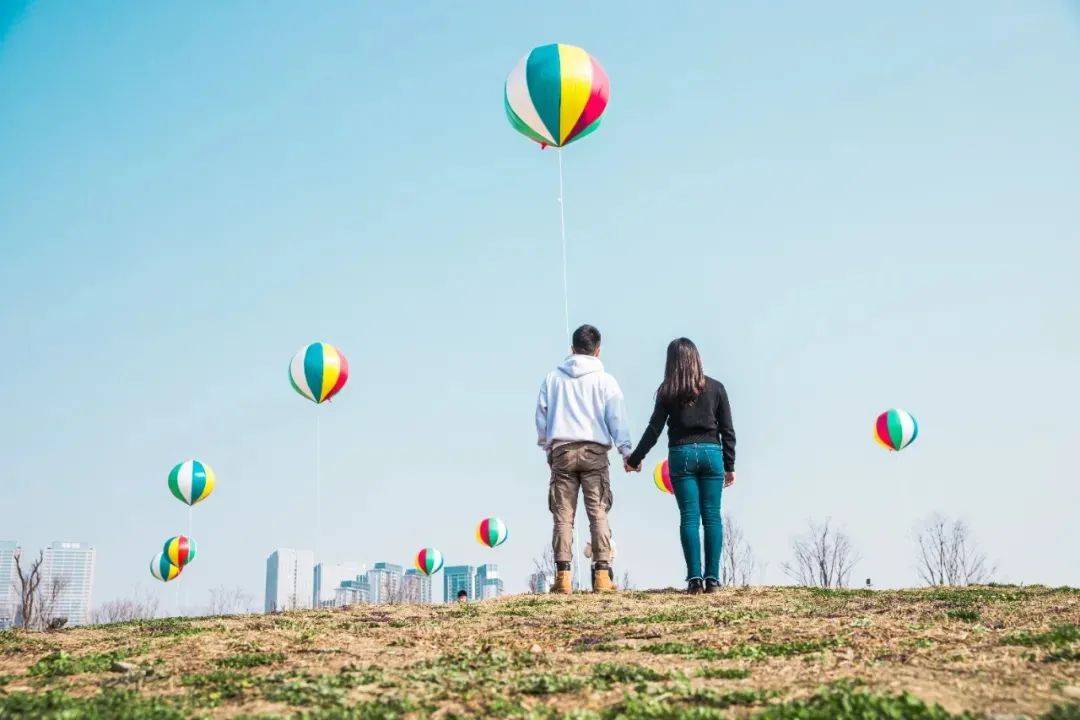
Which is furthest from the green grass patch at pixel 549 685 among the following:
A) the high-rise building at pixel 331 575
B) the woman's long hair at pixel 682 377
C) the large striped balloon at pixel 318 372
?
the high-rise building at pixel 331 575

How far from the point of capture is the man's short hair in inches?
420

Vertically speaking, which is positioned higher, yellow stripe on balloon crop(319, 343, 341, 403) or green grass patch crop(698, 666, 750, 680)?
yellow stripe on balloon crop(319, 343, 341, 403)

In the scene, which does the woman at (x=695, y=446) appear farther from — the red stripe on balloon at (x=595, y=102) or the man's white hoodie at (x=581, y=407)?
the red stripe on balloon at (x=595, y=102)

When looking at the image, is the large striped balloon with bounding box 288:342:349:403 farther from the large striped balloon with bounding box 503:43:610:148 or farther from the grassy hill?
the grassy hill

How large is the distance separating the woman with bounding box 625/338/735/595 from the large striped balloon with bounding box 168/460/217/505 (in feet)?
95.2

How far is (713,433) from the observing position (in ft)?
31.9

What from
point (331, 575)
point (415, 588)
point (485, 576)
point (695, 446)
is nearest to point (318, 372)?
point (695, 446)

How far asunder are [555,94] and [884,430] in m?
21.7

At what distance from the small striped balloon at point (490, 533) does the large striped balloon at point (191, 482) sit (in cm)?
1473

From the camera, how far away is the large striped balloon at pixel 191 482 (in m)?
34.2

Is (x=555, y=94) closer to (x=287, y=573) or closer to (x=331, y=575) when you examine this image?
(x=287, y=573)

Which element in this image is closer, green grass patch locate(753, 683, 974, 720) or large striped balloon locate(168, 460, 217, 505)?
green grass patch locate(753, 683, 974, 720)

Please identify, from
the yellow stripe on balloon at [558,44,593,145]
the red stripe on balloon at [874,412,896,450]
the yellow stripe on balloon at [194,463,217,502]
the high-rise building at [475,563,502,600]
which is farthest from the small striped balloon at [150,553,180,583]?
the high-rise building at [475,563,502,600]

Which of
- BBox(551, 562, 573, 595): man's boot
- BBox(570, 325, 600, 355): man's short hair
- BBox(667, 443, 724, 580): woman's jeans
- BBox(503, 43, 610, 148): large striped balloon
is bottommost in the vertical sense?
BBox(551, 562, 573, 595): man's boot
